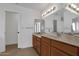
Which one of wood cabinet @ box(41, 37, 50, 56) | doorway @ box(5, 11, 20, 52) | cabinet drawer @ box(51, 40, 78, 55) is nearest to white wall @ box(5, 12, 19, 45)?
doorway @ box(5, 11, 20, 52)

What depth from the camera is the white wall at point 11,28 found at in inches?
150

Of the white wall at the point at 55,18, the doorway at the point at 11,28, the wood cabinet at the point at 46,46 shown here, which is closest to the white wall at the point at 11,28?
the doorway at the point at 11,28

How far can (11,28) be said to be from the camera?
4203mm

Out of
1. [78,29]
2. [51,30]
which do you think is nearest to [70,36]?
[78,29]

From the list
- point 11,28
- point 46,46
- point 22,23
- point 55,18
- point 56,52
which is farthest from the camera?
point 22,23

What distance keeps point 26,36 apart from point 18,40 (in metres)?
0.40

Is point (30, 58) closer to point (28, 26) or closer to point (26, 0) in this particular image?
point (26, 0)

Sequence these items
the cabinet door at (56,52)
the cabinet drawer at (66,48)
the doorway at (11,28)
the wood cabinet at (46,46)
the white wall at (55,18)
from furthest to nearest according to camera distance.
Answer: the doorway at (11,28)
the wood cabinet at (46,46)
the white wall at (55,18)
the cabinet door at (56,52)
the cabinet drawer at (66,48)

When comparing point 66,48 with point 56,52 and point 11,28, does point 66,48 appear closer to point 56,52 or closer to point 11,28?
point 56,52

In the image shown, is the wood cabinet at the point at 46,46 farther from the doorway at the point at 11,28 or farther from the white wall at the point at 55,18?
the doorway at the point at 11,28

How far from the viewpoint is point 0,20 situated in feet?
13.4

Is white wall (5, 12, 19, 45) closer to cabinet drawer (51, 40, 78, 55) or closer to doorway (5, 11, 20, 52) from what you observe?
doorway (5, 11, 20, 52)

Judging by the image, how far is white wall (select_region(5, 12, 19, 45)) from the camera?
3.81 m

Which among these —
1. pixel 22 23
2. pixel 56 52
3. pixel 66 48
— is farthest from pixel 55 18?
pixel 22 23
